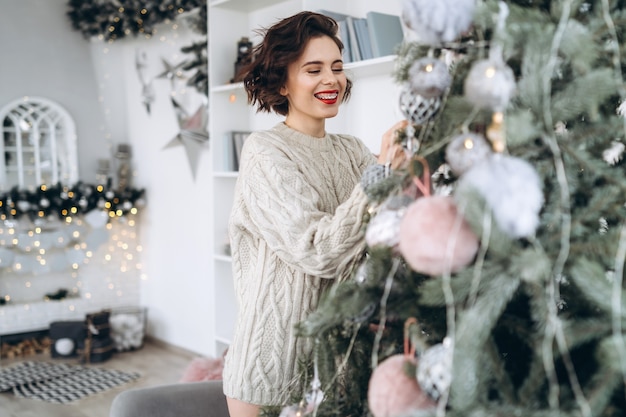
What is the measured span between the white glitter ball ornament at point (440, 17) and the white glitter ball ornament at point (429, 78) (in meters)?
0.03

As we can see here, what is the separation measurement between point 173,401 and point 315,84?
34.6 inches

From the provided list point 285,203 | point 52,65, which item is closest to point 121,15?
point 52,65

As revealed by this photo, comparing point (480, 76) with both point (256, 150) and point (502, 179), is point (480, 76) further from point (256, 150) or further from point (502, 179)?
point (256, 150)

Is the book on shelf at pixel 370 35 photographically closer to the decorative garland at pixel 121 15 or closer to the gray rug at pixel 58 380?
the decorative garland at pixel 121 15

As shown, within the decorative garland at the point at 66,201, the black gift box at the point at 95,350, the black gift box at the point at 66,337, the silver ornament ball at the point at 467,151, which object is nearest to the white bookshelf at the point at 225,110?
the black gift box at the point at 95,350

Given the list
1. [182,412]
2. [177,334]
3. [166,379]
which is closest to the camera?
[182,412]

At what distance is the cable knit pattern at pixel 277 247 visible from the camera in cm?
126

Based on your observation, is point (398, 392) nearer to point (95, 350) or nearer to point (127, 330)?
point (95, 350)

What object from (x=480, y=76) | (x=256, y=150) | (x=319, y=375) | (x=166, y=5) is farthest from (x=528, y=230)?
(x=166, y=5)

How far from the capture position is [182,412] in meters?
1.62

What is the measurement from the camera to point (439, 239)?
2.28 feet

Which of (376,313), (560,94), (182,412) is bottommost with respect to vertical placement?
(182,412)

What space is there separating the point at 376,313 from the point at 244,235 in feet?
2.08

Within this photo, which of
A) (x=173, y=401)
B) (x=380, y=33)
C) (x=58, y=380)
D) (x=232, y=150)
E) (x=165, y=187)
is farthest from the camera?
(x=165, y=187)
